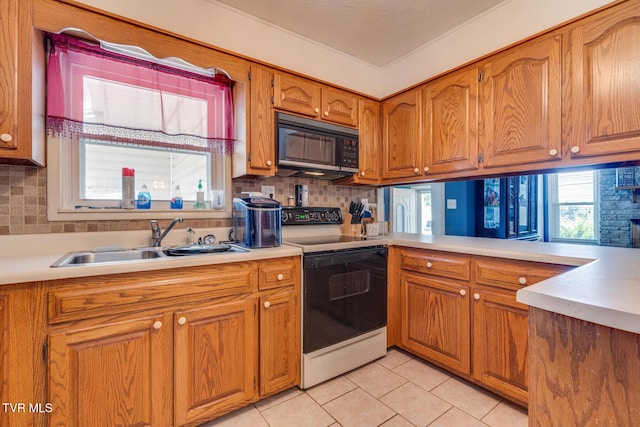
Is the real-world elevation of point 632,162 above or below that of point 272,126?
below

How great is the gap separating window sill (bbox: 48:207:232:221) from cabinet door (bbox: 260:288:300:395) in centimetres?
76

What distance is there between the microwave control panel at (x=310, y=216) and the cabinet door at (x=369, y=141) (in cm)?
36

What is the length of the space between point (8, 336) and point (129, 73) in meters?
1.40

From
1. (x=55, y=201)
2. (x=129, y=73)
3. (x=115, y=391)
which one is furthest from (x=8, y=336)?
(x=129, y=73)

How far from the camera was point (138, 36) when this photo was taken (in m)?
1.52

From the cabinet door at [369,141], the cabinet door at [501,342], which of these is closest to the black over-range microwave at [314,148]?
the cabinet door at [369,141]

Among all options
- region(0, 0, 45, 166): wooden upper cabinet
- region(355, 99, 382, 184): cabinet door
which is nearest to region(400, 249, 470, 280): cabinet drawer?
region(355, 99, 382, 184): cabinet door

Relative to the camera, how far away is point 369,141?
98.0 inches

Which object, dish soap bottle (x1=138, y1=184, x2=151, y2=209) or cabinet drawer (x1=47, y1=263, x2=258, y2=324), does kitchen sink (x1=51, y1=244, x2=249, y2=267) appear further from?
dish soap bottle (x1=138, y1=184, x2=151, y2=209)

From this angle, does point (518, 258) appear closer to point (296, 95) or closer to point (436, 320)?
point (436, 320)

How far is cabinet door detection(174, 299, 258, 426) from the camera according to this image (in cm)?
134

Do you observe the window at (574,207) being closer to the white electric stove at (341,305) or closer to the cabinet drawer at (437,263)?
the cabinet drawer at (437,263)

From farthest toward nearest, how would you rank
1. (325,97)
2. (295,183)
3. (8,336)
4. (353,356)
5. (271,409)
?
(295,183), (325,97), (353,356), (271,409), (8,336)

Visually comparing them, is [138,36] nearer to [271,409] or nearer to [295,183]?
[295,183]
